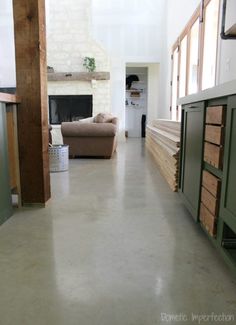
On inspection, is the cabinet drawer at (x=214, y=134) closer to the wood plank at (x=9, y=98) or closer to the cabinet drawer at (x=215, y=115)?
the cabinet drawer at (x=215, y=115)

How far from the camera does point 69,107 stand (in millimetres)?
8336

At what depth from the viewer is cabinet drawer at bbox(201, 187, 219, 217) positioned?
1.60 m

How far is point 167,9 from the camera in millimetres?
7566

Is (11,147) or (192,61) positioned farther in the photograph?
(192,61)

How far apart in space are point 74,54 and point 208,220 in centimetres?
745

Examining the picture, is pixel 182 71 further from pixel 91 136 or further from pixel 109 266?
pixel 109 266

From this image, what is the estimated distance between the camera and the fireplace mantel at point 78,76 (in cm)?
789

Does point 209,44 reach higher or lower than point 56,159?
higher

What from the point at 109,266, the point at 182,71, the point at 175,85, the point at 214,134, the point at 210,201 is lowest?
the point at 109,266

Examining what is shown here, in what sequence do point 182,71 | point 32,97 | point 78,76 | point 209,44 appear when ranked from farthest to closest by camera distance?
1. point 78,76
2. point 182,71
3. point 209,44
4. point 32,97

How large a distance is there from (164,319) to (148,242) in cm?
72

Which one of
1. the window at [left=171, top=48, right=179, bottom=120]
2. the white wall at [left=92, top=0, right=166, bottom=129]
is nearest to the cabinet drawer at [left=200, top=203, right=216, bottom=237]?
the window at [left=171, top=48, right=179, bottom=120]

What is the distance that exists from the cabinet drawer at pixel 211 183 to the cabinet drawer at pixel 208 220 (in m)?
0.15

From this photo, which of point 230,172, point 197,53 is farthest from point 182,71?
point 230,172
